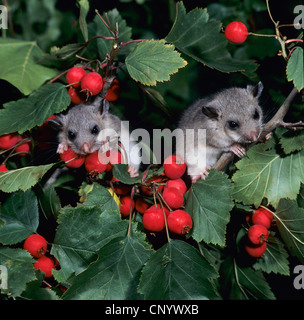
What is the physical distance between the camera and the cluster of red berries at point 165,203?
7.45 feet

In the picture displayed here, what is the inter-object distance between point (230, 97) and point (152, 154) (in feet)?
3.75

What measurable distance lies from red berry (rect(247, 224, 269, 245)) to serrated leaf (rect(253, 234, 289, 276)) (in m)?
0.27

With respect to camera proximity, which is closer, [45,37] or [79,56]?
[79,56]

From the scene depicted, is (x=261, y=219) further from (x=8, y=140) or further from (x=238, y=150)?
(x=8, y=140)

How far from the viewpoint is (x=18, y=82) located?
2695mm

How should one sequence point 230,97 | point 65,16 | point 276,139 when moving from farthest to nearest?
1. point 65,16
2. point 230,97
3. point 276,139

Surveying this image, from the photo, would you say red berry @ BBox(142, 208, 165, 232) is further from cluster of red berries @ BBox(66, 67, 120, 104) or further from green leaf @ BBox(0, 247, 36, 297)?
cluster of red berries @ BBox(66, 67, 120, 104)

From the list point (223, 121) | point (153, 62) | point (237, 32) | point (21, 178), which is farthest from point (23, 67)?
point (223, 121)

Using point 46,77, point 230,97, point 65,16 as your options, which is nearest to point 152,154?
point 46,77

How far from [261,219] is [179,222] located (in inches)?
23.0

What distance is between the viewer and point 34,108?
8.29 ft

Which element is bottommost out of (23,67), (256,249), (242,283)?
(242,283)

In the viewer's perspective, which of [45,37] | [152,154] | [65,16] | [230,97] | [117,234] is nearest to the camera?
[117,234]

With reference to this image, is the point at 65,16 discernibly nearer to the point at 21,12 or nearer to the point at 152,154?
the point at 21,12
